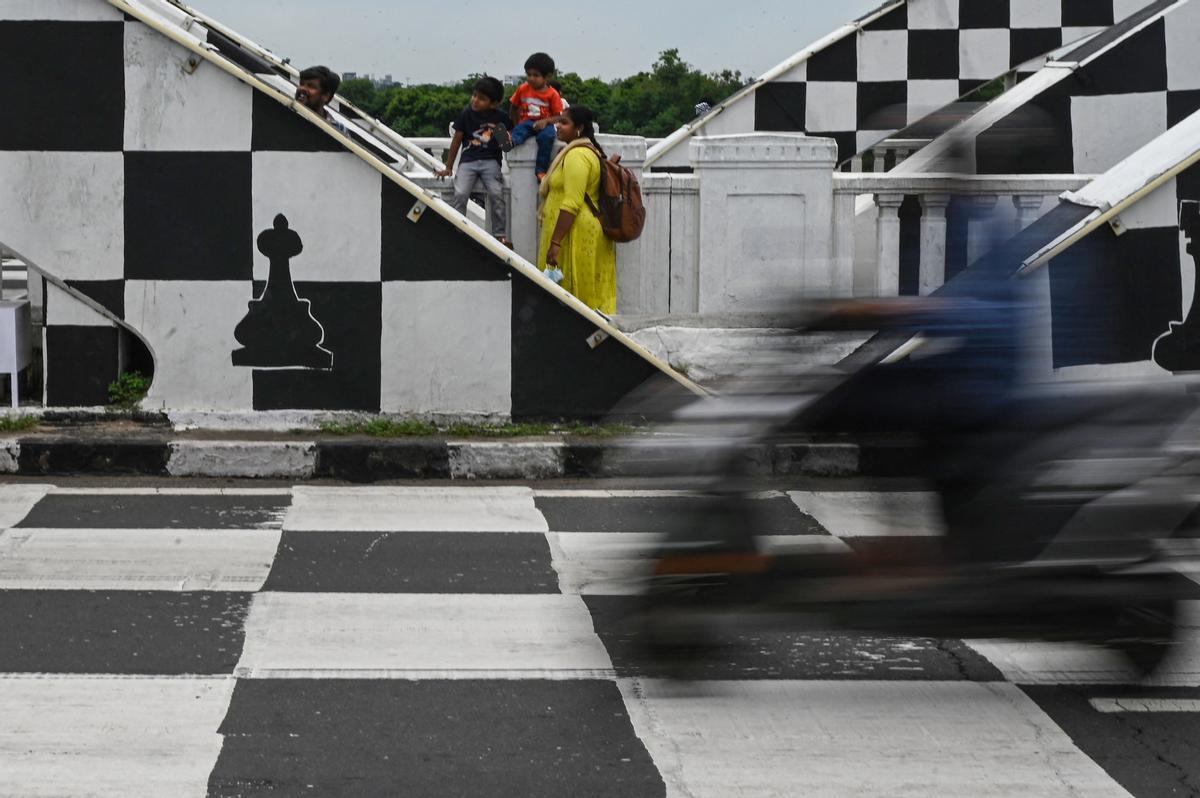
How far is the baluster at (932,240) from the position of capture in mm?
8281

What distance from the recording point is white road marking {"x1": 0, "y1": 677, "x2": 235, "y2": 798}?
3.68 metres

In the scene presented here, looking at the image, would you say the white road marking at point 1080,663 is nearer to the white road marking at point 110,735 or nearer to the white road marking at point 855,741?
the white road marking at point 855,741

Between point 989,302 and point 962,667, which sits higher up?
point 989,302

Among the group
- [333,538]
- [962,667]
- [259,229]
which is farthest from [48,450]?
[962,667]

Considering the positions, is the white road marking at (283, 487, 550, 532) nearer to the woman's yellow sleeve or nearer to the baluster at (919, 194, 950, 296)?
the baluster at (919, 194, 950, 296)

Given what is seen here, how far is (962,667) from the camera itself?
4.60 m

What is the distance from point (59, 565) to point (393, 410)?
93.3 inches

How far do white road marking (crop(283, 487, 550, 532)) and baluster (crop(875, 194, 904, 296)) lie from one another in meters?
3.49

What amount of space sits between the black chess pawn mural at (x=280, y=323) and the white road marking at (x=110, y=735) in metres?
3.40

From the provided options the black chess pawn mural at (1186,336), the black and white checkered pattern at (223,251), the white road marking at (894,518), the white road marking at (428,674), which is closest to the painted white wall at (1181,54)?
the black chess pawn mural at (1186,336)

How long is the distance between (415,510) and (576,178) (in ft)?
10.5

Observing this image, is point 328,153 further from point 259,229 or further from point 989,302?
point 989,302

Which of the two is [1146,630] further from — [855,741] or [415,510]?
[415,510]

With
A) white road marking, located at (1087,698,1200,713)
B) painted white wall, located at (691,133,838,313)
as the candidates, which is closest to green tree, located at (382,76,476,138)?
painted white wall, located at (691,133,838,313)
